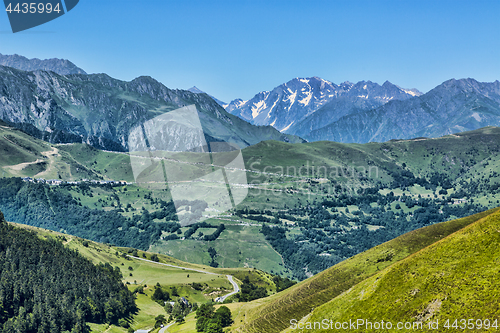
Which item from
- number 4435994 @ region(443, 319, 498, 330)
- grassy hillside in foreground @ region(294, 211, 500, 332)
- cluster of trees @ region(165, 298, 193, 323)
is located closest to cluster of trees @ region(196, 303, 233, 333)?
cluster of trees @ region(165, 298, 193, 323)

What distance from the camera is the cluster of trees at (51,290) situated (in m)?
76.0

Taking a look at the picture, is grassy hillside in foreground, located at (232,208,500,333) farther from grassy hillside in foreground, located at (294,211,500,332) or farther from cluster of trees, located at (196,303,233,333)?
grassy hillside in foreground, located at (294,211,500,332)

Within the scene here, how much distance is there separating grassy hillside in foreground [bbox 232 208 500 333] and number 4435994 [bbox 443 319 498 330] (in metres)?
23.2

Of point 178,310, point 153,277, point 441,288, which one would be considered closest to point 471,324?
point 441,288

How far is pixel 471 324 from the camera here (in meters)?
32.0

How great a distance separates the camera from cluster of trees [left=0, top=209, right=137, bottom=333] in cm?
7603

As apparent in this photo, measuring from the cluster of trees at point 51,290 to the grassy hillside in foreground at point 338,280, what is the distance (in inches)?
1465

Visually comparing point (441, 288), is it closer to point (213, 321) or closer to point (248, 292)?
point (213, 321)

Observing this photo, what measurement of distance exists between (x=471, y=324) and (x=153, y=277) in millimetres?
113494

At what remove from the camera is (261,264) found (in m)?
191

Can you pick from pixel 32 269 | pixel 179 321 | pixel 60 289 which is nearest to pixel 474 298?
pixel 179 321

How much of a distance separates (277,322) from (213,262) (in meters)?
138

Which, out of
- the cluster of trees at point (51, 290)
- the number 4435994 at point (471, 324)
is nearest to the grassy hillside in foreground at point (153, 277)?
the cluster of trees at point (51, 290)

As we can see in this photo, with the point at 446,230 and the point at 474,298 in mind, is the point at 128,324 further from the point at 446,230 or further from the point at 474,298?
the point at 474,298
